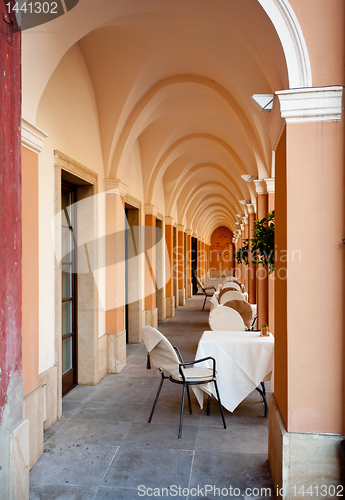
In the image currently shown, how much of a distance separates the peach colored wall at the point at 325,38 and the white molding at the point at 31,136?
2043mm

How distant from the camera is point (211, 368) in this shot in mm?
3797

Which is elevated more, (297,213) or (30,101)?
(30,101)

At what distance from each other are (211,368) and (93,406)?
4.45 ft

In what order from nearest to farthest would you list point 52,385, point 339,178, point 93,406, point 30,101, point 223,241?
point 339,178 < point 30,101 < point 52,385 < point 93,406 < point 223,241

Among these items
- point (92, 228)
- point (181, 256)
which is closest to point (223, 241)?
point (181, 256)

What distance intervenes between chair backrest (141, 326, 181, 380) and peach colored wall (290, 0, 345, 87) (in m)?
2.37

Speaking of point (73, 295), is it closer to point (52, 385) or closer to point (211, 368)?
point (52, 385)

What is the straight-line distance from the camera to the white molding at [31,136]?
9.68 ft

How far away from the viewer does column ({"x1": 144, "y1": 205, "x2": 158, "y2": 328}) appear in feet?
26.8

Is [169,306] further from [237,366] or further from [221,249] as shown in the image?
[221,249]

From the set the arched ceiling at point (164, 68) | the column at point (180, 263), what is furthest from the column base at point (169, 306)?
the arched ceiling at point (164, 68)

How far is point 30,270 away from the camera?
3.07 meters

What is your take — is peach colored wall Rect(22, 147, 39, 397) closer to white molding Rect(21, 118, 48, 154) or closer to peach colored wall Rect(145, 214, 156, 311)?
white molding Rect(21, 118, 48, 154)

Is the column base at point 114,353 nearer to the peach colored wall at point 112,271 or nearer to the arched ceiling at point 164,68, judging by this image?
the peach colored wall at point 112,271
